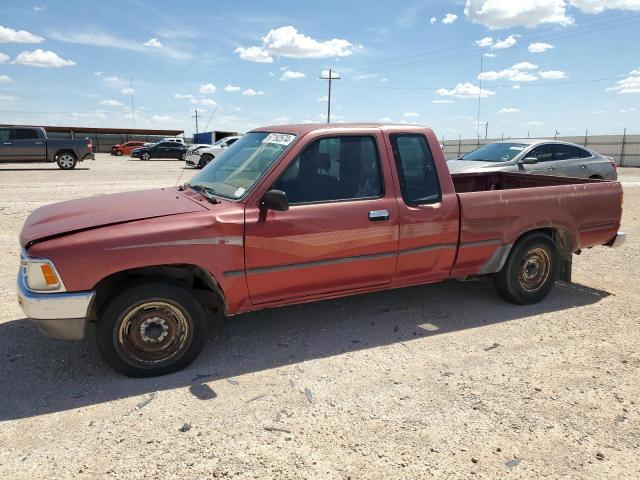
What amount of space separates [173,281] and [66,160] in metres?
21.3

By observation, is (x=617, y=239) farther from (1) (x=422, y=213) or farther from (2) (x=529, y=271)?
(1) (x=422, y=213)

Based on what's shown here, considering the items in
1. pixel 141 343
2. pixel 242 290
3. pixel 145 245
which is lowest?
pixel 141 343

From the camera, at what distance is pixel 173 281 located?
11.9ft

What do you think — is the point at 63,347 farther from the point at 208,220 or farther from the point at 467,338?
the point at 467,338

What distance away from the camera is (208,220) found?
11.7 ft

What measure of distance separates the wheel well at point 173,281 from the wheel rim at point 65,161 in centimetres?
2093

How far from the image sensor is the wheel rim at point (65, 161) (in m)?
21.8

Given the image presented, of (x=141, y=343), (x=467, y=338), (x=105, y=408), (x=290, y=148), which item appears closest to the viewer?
(x=105, y=408)

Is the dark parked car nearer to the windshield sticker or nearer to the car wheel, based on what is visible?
the car wheel

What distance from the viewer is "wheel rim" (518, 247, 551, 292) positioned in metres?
5.07

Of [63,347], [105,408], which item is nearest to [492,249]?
[105,408]

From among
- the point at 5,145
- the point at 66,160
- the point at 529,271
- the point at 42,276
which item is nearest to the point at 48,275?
the point at 42,276

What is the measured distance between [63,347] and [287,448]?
2.29m

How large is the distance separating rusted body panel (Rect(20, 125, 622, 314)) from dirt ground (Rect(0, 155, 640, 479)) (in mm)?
530
